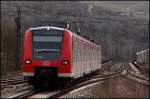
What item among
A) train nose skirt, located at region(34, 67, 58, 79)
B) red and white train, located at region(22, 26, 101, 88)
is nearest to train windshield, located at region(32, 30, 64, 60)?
red and white train, located at region(22, 26, 101, 88)

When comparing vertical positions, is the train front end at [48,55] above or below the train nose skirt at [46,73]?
above

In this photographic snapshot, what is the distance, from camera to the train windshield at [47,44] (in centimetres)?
2106

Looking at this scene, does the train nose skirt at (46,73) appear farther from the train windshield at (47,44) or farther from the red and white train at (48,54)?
the train windshield at (47,44)

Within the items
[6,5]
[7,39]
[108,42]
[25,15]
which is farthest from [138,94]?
[108,42]

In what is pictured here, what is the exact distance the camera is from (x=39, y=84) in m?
21.8

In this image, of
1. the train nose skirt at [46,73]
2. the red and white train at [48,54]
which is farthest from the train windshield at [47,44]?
the train nose skirt at [46,73]

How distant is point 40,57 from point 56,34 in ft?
4.04

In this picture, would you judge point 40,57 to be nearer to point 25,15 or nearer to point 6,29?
point 6,29

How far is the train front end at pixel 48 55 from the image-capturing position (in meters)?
21.0

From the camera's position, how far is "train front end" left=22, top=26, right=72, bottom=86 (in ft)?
68.9

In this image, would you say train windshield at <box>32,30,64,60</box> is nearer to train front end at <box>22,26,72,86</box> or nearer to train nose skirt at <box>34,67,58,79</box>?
train front end at <box>22,26,72,86</box>

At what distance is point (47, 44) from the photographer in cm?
2112

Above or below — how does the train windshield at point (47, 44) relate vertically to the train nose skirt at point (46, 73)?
above

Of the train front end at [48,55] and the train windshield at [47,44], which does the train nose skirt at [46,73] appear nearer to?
the train front end at [48,55]
